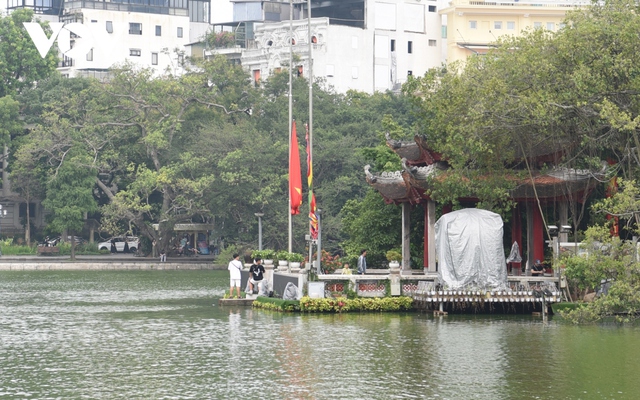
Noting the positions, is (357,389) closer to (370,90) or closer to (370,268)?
(370,268)

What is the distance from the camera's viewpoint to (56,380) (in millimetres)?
26688

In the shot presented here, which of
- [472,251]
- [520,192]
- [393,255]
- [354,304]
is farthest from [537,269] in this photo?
[393,255]

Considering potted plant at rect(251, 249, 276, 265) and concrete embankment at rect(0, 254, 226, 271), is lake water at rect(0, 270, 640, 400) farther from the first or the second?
concrete embankment at rect(0, 254, 226, 271)

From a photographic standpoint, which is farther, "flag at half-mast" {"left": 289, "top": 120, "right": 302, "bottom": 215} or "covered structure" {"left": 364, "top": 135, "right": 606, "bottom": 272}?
"flag at half-mast" {"left": 289, "top": 120, "right": 302, "bottom": 215}

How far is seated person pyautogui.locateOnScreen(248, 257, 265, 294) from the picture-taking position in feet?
156

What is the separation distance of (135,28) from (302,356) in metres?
114

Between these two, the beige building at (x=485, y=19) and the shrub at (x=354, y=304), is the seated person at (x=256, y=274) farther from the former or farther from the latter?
the beige building at (x=485, y=19)

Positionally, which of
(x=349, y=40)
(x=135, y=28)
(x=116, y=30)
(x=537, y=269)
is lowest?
(x=537, y=269)

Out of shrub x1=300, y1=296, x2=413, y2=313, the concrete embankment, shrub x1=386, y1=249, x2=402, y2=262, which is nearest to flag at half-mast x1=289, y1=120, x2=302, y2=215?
shrub x1=386, y1=249, x2=402, y2=262

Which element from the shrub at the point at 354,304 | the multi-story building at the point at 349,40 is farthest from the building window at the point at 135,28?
the shrub at the point at 354,304

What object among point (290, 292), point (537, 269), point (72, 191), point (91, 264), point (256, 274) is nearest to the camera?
point (290, 292)

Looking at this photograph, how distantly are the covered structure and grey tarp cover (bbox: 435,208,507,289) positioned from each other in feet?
9.41

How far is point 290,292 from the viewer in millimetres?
43625

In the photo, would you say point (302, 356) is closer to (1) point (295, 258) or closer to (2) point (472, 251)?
(2) point (472, 251)
